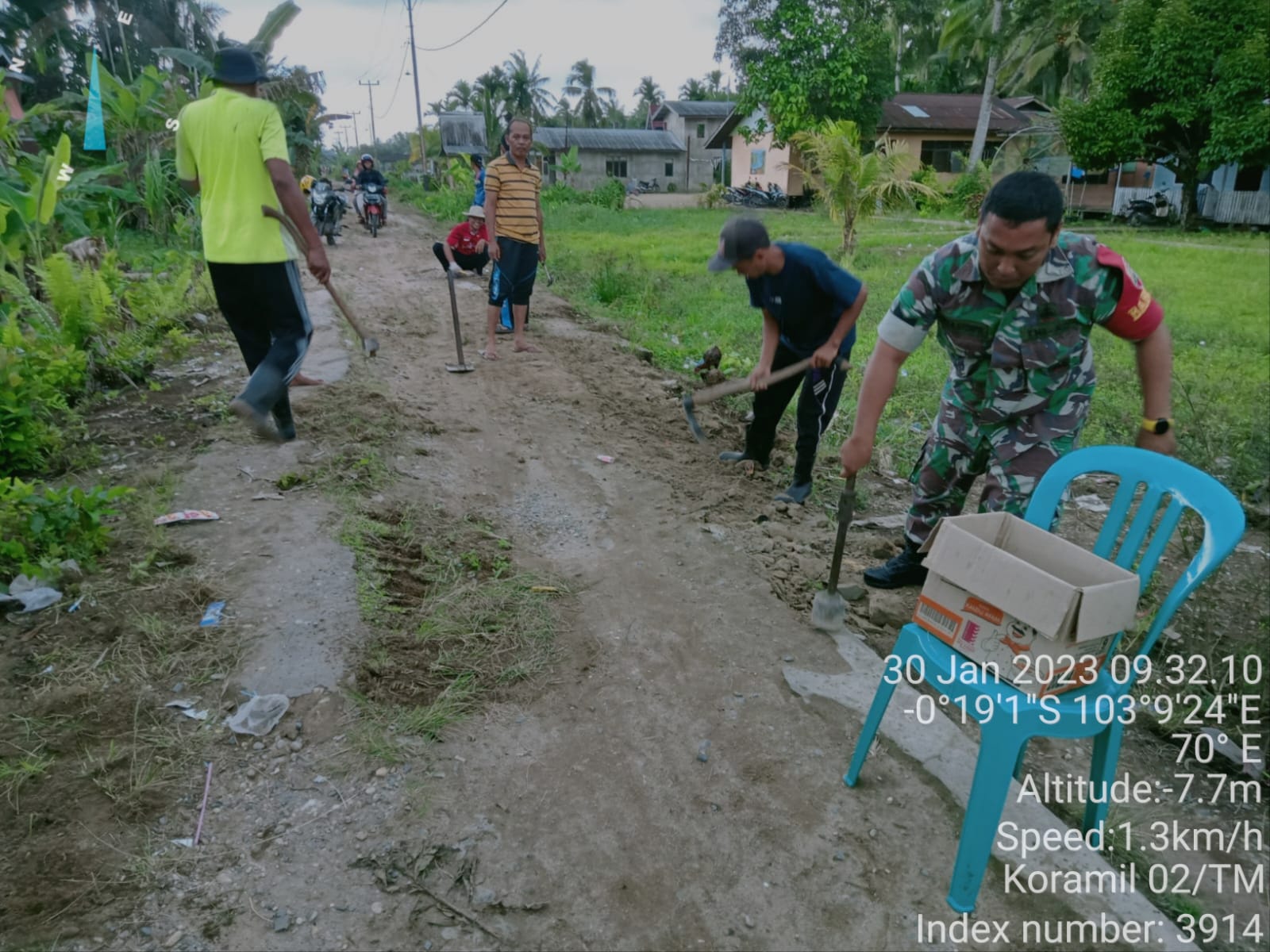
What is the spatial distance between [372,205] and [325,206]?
2.27m

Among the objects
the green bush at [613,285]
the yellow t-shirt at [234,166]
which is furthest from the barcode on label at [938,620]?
the green bush at [613,285]

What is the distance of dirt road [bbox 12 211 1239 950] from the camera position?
184cm

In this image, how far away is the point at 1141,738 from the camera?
107 inches

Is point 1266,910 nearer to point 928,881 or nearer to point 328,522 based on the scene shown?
point 928,881

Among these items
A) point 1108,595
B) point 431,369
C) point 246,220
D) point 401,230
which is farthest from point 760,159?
point 1108,595

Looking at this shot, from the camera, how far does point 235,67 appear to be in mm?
3543

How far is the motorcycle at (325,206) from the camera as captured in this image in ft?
40.9

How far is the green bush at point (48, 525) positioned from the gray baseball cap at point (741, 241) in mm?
2607

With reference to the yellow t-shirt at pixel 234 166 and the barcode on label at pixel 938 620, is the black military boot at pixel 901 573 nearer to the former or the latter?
the barcode on label at pixel 938 620

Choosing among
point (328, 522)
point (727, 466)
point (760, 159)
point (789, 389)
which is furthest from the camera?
point (760, 159)

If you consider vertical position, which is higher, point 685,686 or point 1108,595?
point 1108,595

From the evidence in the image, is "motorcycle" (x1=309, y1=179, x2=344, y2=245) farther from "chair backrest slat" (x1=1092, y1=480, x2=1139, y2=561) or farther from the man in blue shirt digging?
"chair backrest slat" (x1=1092, y1=480, x2=1139, y2=561)

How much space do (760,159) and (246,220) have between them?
29927 millimetres

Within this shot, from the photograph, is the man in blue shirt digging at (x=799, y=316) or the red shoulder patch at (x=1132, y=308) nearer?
the red shoulder patch at (x=1132, y=308)
